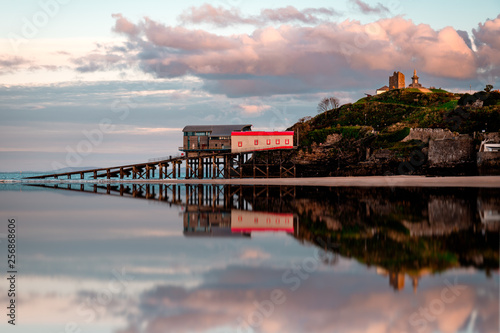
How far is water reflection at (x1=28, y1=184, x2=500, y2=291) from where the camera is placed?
43.3ft

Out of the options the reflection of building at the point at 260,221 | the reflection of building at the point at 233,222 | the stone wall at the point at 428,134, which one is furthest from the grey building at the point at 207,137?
the reflection of building at the point at 260,221

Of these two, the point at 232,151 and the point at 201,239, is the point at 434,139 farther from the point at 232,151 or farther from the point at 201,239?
the point at 201,239

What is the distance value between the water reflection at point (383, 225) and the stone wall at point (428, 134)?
2928cm

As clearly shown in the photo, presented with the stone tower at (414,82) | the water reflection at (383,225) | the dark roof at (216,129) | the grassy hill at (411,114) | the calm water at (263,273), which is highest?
the stone tower at (414,82)

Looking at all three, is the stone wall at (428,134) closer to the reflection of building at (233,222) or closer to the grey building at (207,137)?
the grey building at (207,137)

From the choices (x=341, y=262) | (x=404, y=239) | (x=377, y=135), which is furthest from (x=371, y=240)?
(x=377, y=135)

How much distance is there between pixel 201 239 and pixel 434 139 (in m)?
49.3

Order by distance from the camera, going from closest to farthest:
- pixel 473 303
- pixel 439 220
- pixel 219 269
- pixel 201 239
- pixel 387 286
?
pixel 473 303, pixel 387 286, pixel 219 269, pixel 201 239, pixel 439 220

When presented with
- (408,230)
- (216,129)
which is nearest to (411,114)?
(216,129)

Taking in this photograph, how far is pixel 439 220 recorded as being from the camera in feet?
68.0

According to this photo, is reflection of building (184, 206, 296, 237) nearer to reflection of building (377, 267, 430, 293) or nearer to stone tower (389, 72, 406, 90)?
reflection of building (377, 267, 430, 293)

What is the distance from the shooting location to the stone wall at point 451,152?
178ft

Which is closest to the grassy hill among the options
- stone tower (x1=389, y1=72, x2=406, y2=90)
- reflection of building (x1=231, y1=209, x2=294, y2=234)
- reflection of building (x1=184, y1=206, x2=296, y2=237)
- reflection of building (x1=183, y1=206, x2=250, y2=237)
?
stone tower (x1=389, y1=72, x2=406, y2=90)

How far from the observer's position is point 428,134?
61969mm
